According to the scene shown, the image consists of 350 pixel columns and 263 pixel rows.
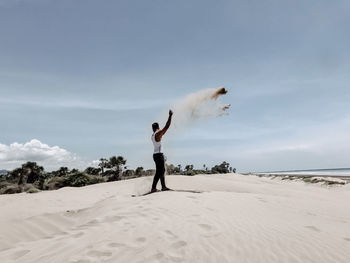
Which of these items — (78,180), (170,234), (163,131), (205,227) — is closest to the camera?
(170,234)

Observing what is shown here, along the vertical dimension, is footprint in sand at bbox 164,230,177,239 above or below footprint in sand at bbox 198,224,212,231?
below

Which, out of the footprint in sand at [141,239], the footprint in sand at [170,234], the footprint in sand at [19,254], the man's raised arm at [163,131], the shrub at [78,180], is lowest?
the footprint in sand at [19,254]

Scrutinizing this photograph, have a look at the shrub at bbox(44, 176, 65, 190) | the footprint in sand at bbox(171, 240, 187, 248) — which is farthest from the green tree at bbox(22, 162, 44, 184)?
the footprint in sand at bbox(171, 240, 187, 248)

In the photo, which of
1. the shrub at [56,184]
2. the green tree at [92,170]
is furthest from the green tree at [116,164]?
the shrub at [56,184]

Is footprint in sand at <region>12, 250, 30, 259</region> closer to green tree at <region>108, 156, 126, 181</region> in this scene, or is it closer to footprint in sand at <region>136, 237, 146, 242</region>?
footprint in sand at <region>136, 237, 146, 242</region>

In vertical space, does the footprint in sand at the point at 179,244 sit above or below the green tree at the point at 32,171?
below

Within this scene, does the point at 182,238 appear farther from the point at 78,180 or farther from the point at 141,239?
the point at 78,180

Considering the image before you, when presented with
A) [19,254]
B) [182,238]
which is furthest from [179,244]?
[19,254]

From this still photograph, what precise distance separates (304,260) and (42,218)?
231 inches

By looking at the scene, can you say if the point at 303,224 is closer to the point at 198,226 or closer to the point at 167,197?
the point at 198,226

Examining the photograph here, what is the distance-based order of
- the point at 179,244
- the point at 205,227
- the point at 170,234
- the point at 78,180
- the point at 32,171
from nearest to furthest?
the point at 179,244
the point at 170,234
the point at 205,227
the point at 78,180
the point at 32,171

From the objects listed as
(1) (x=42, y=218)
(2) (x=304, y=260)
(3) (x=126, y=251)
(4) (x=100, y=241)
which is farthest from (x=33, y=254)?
(2) (x=304, y=260)

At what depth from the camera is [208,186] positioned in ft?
38.1

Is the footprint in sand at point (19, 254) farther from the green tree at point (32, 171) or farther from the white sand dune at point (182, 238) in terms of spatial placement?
the green tree at point (32, 171)
